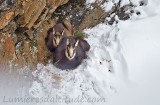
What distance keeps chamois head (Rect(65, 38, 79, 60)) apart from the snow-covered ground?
354mm

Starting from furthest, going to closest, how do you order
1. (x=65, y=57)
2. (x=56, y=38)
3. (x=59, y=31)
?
(x=59, y=31)
(x=56, y=38)
(x=65, y=57)

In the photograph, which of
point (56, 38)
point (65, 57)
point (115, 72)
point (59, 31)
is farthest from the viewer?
point (59, 31)

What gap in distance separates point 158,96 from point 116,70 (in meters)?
1.13

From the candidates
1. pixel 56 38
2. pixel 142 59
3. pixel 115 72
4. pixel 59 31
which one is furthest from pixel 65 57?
pixel 142 59

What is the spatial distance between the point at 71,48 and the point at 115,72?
1111 mm

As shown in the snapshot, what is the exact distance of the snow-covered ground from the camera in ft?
21.7

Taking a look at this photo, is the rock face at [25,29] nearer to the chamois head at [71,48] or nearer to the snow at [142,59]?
the chamois head at [71,48]

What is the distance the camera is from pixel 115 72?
6.99 meters

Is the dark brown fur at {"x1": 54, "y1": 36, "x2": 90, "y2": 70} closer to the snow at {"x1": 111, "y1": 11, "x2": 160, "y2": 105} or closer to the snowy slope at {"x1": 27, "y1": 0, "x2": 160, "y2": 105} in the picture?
the snowy slope at {"x1": 27, "y1": 0, "x2": 160, "y2": 105}

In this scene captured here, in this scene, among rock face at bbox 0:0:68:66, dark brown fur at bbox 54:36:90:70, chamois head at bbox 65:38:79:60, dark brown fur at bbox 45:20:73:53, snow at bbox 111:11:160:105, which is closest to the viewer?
rock face at bbox 0:0:68:66

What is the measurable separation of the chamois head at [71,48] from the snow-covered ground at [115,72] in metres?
0.35

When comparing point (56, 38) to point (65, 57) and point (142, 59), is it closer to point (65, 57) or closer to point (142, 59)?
point (65, 57)

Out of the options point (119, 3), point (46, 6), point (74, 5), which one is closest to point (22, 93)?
point (46, 6)

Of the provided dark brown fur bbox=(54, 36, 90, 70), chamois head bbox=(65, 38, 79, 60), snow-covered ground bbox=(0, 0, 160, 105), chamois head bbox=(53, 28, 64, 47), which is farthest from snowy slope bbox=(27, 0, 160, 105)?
chamois head bbox=(53, 28, 64, 47)
